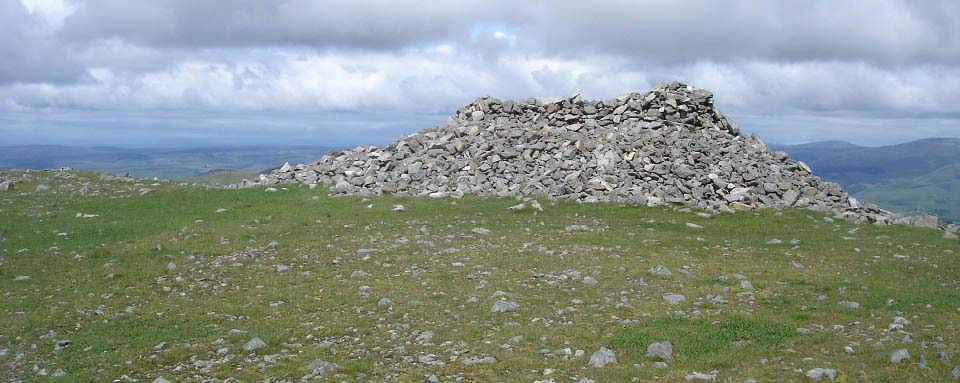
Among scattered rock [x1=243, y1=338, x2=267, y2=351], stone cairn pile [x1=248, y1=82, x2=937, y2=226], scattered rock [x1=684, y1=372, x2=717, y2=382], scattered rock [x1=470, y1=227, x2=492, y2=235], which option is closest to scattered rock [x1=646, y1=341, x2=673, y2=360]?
scattered rock [x1=684, y1=372, x2=717, y2=382]

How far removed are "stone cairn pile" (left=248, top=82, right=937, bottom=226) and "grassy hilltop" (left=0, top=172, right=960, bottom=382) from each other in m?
3.67

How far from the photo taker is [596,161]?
39812mm

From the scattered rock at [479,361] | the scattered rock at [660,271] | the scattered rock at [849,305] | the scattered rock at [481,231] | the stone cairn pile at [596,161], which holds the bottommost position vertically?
the scattered rock at [479,361]

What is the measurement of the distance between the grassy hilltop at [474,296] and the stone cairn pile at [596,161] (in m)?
3.67

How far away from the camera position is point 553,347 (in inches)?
556

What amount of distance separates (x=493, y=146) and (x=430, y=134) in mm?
6425

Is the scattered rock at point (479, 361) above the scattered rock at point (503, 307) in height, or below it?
below

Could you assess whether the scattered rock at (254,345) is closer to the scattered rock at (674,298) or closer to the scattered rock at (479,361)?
the scattered rock at (479,361)

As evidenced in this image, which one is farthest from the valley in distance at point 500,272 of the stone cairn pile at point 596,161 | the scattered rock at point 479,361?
the stone cairn pile at point 596,161

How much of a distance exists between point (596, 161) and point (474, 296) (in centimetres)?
2293

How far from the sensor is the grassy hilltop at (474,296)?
13.4 metres

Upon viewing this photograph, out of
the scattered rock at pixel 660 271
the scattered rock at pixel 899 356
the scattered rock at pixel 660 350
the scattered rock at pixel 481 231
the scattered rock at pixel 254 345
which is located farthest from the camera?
the scattered rock at pixel 481 231

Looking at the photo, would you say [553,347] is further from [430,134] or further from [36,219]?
[430,134]

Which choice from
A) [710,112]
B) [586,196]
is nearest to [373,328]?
[586,196]
